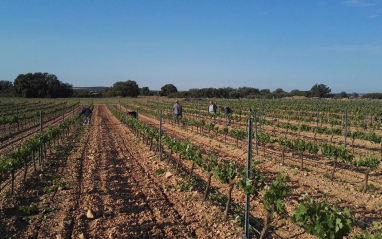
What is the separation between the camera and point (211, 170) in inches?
282

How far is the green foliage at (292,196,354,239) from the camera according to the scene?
3707mm

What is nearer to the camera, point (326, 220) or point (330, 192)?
point (326, 220)

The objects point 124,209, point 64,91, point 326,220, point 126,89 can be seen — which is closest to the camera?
point 326,220

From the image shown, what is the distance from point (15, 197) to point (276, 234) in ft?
18.3

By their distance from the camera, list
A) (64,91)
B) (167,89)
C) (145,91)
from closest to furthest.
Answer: (64,91) → (167,89) → (145,91)

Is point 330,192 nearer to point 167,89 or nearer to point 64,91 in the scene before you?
point 64,91

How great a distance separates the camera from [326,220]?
3.84 m

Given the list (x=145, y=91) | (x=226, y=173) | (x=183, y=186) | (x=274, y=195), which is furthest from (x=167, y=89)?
(x=274, y=195)

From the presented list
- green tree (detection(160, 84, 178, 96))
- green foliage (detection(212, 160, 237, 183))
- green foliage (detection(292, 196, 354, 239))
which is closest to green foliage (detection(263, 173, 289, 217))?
green foliage (detection(292, 196, 354, 239))

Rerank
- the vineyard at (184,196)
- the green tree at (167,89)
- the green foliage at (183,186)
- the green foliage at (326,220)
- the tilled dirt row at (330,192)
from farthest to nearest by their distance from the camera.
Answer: the green tree at (167,89) < the green foliage at (183,186) < the tilled dirt row at (330,192) < the vineyard at (184,196) < the green foliage at (326,220)

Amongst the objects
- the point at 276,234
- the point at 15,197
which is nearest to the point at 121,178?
the point at 15,197

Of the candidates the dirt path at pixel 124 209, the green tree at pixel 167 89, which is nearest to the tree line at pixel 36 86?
the green tree at pixel 167 89

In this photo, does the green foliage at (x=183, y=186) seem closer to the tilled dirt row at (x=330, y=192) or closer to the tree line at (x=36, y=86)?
the tilled dirt row at (x=330, y=192)

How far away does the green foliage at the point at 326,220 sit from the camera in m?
3.71
